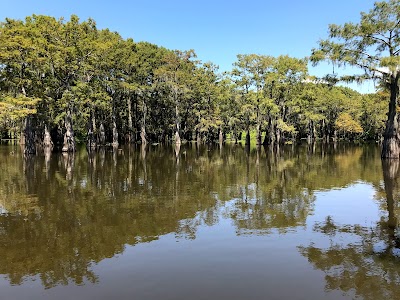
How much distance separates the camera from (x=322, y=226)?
10.6m

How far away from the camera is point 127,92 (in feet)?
211

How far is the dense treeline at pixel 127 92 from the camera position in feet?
126

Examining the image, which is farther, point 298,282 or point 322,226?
point 322,226

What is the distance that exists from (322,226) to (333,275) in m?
3.79

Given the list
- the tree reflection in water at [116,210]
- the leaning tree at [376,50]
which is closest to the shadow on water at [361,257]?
the tree reflection in water at [116,210]

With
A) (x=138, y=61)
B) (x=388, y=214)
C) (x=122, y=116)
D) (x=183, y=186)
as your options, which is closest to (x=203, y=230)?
(x=388, y=214)

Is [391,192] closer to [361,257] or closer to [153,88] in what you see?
[361,257]

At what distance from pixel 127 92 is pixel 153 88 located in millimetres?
4810

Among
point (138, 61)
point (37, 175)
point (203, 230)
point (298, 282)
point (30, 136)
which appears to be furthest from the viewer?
point (138, 61)

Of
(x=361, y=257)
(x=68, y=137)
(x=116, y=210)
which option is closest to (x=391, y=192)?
(x=361, y=257)

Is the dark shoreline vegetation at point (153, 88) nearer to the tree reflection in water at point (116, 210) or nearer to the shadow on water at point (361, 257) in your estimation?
the tree reflection in water at point (116, 210)

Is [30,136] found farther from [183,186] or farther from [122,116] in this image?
[122,116]

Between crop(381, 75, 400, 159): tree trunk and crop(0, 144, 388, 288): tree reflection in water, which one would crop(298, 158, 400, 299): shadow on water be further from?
crop(381, 75, 400, 159): tree trunk

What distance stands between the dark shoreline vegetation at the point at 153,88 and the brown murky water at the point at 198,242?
66.3 feet
